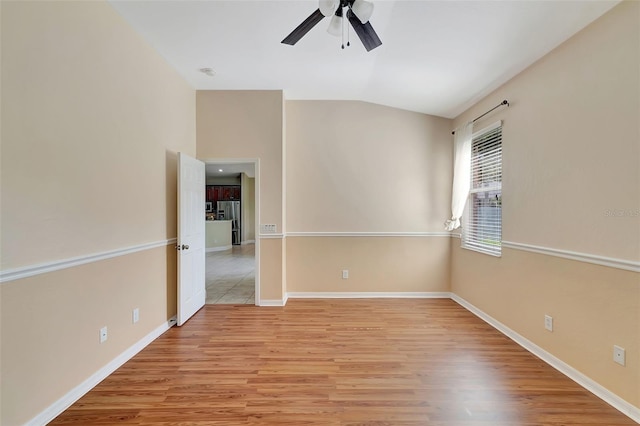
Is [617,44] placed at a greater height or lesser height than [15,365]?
greater

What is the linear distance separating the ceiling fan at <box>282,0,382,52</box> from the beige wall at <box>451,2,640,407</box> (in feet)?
5.38

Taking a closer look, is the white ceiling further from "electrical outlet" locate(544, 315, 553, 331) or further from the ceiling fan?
"electrical outlet" locate(544, 315, 553, 331)

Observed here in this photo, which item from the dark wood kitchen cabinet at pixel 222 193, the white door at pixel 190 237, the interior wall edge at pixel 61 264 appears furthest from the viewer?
the dark wood kitchen cabinet at pixel 222 193

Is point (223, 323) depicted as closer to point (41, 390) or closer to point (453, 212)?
point (41, 390)

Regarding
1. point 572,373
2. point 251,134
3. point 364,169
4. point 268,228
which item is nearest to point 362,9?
point 251,134

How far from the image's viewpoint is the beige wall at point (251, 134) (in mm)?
3768

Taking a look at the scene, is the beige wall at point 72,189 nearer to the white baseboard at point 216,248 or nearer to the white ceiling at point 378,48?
the white ceiling at point 378,48

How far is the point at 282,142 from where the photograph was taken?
379cm

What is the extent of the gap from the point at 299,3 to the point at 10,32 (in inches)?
72.3

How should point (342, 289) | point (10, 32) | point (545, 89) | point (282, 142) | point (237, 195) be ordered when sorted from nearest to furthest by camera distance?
point (10, 32), point (545, 89), point (282, 142), point (342, 289), point (237, 195)

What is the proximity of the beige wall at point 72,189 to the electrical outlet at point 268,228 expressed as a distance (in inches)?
50.2

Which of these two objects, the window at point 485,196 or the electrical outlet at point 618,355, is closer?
the electrical outlet at point 618,355

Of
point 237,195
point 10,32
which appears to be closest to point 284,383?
point 10,32

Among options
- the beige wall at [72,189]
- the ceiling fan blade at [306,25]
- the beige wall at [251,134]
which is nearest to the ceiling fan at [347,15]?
the ceiling fan blade at [306,25]
